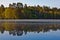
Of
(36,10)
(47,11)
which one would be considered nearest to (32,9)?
(36,10)

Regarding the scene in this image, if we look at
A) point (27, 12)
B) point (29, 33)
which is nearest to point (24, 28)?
point (29, 33)

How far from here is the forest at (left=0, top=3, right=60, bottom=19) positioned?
31.5m

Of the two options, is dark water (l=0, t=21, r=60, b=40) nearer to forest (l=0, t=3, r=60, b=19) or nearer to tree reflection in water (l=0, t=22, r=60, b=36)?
tree reflection in water (l=0, t=22, r=60, b=36)

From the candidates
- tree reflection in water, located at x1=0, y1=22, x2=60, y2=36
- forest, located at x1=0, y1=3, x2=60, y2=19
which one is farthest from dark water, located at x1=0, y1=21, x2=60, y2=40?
forest, located at x1=0, y1=3, x2=60, y2=19

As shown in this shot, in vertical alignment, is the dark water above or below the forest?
above

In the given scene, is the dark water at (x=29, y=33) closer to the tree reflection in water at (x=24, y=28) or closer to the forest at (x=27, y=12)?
the tree reflection in water at (x=24, y=28)

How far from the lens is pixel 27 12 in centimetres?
3228

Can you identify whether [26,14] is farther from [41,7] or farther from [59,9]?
[59,9]

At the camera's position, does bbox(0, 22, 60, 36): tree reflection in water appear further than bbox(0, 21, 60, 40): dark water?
Yes

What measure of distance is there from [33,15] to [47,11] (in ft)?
9.47

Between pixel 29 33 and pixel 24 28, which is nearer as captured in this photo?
pixel 29 33

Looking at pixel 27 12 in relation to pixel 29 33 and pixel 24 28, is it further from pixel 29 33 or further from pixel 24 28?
pixel 29 33

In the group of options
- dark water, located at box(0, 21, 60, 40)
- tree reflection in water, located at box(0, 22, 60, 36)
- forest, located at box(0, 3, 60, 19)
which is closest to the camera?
dark water, located at box(0, 21, 60, 40)

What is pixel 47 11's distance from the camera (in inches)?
1213
